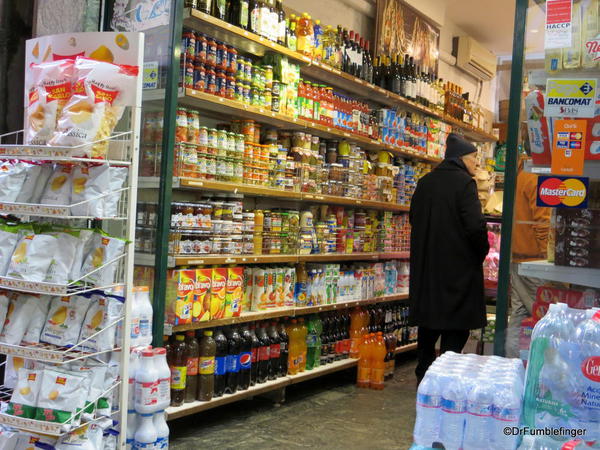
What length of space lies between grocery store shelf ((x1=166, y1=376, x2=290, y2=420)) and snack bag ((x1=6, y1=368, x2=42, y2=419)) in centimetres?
149

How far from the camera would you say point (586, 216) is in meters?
2.49

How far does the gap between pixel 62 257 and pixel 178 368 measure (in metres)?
1.74

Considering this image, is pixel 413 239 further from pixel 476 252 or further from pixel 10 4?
pixel 10 4

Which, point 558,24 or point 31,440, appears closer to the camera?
point 558,24

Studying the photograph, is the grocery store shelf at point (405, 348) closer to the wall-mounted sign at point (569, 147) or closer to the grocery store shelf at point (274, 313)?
the grocery store shelf at point (274, 313)

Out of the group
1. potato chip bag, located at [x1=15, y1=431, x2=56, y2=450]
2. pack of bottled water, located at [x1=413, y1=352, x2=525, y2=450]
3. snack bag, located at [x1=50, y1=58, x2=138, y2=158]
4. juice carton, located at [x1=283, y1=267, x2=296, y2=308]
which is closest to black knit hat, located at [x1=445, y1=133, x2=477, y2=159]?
juice carton, located at [x1=283, y1=267, x2=296, y2=308]

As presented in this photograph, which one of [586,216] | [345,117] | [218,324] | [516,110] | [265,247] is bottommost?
[218,324]

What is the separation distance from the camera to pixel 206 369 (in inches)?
176

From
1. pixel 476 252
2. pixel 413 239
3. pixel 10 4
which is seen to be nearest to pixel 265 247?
pixel 413 239

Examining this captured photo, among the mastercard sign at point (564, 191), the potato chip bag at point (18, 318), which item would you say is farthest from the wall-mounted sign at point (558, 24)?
the potato chip bag at point (18, 318)

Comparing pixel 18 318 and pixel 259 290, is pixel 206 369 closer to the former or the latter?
pixel 259 290

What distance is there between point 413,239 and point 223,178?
1.43 meters

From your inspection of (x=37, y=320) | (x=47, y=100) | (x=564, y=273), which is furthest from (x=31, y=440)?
(x=564, y=273)

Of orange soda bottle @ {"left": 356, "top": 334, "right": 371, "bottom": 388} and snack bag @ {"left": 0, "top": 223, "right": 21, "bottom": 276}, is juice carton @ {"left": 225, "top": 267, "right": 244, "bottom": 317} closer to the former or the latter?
orange soda bottle @ {"left": 356, "top": 334, "right": 371, "bottom": 388}
